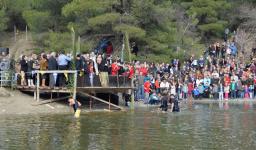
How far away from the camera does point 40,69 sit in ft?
109

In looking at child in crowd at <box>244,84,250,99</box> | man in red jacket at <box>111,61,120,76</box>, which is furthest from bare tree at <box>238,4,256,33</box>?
man in red jacket at <box>111,61,120,76</box>

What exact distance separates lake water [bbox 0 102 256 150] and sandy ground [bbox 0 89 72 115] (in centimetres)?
181

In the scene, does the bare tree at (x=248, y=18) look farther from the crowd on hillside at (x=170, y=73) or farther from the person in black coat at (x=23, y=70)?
the person in black coat at (x=23, y=70)

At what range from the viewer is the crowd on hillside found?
33.4 metres

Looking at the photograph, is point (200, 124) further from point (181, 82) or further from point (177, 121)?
point (181, 82)

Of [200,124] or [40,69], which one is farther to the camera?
[40,69]

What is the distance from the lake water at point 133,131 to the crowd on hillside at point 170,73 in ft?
9.18

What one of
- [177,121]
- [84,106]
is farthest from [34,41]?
[177,121]

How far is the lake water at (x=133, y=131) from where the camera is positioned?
2127 centimetres

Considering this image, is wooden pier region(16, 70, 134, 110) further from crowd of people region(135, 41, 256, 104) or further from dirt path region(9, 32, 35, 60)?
dirt path region(9, 32, 35, 60)

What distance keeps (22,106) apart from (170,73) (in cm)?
1441

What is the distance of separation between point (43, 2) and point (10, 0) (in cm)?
1076

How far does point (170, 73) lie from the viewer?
146 feet

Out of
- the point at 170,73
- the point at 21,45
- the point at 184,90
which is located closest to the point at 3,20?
the point at 21,45
